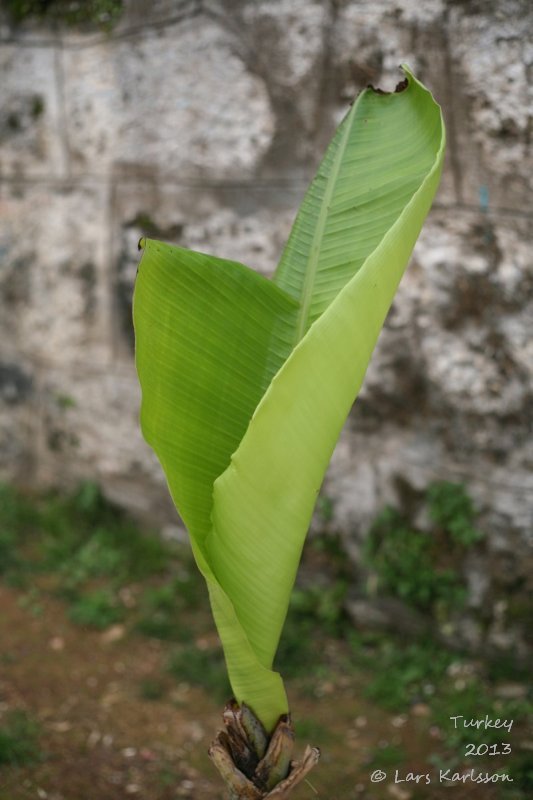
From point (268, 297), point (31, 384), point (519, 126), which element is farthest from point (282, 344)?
point (31, 384)

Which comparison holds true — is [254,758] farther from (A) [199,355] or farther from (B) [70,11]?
(B) [70,11]

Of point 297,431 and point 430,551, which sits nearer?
point 297,431

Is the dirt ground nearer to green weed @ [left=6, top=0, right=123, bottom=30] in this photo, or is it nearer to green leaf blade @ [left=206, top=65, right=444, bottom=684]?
green leaf blade @ [left=206, top=65, right=444, bottom=684]

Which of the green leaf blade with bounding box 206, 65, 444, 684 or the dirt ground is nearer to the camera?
the green leaf blade with bounding box 206, 65, 444, 684

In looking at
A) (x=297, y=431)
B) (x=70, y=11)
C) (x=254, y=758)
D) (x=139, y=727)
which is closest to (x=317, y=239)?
(x=297, y=431)

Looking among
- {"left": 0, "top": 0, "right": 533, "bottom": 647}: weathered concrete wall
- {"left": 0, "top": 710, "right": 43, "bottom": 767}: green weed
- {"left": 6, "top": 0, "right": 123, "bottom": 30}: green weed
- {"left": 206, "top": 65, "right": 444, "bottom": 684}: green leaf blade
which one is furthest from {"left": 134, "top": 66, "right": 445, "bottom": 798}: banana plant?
{"left": 6, "top": 0, "right": 123, "bottom": 30}: green weed

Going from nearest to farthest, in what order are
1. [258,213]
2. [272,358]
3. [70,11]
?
[272,358] → [258,213] → [70,11]

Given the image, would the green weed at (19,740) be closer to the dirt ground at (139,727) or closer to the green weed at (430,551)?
the dirt ground at (139,727)
